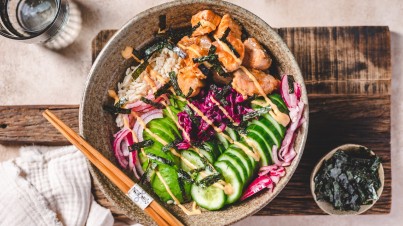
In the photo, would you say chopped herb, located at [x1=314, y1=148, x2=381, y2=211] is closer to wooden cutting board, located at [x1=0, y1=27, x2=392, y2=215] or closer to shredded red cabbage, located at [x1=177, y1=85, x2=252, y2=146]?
wooden cutting board, located at [x1=0, y1=27, x2=392, y2=215]

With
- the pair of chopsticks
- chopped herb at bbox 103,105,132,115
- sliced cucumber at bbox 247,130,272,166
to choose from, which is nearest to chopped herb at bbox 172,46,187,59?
chopped herb at bbox 103,105,132,115

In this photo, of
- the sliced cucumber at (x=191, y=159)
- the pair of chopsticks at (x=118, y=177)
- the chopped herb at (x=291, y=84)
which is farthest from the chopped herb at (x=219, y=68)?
the pair of chopsticks at (x=118, y=177)

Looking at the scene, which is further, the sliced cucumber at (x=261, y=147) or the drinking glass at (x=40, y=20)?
the drinking glass at (x=40, y=20)

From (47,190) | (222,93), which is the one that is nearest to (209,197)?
(222,93)

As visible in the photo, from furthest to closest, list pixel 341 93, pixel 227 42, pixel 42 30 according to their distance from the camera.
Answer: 1. pixel 42 30
2. pixel 341 93
3. pixel 227 42

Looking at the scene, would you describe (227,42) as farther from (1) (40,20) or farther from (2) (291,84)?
(1) (40,20)

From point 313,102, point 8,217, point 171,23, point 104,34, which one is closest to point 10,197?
point 8,217

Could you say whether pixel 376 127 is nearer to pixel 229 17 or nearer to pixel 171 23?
pixel 229 17

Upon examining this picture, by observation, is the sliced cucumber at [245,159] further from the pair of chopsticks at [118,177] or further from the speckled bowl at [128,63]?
the pair of chopsticks at [118,177]

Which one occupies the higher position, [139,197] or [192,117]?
[192,117]
